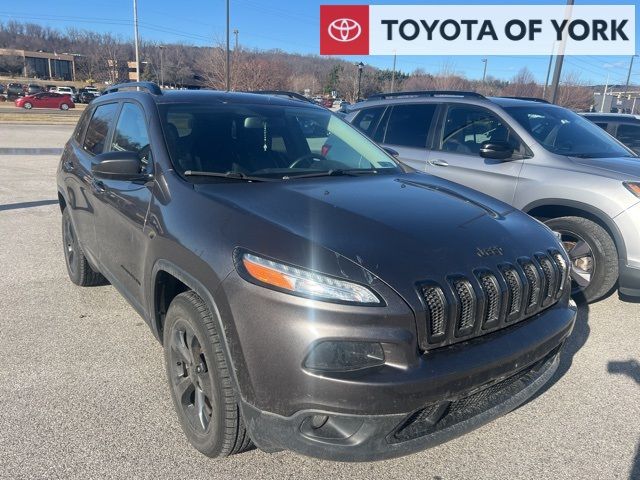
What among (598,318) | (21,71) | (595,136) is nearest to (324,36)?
(595,136)

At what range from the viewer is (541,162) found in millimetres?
4766

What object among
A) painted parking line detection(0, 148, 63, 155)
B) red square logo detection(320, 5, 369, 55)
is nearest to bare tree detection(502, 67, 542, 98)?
red square logo detection(320, 5, 369, 55)

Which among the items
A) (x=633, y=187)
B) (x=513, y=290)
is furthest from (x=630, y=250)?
(x=513, y=290)

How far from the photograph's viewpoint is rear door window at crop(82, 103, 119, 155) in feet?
12.6

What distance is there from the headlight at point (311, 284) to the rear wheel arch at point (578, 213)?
10.5 ft

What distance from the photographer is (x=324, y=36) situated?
24.9 metres

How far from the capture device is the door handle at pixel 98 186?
344 centimetres

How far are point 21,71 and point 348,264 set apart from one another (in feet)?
398

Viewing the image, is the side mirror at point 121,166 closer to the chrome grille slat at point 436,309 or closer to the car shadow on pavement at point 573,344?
the chrome grille slat at point 436,309

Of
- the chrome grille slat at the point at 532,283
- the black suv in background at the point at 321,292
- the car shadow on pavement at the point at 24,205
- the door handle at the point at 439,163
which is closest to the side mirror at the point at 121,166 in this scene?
the black suv in background at the point at 321,292

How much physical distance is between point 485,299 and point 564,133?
3.83 metres

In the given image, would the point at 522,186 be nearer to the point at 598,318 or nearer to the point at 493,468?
the point at 598,318

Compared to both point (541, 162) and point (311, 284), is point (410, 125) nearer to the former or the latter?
point (541, 162)

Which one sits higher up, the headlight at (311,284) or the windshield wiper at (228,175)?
the windshield wiper at (228,175)
